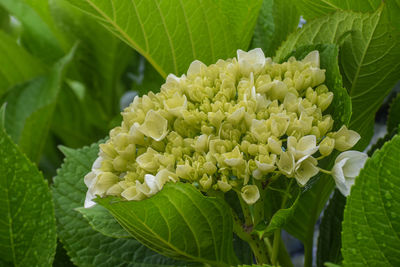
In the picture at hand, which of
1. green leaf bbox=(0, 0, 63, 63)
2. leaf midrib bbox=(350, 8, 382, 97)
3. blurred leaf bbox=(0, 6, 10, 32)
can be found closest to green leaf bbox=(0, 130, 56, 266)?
leaf midrib bbox=(350, 8, 382, 97)

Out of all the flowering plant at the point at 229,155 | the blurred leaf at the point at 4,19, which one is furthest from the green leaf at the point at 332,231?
the blurred leaf at the point at 4,19

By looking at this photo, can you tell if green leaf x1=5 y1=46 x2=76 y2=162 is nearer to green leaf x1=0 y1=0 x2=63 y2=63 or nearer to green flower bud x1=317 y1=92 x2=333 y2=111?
green leaf x1=0 y1=0 x2=63 y2=63

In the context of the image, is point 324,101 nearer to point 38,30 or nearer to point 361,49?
point 361,49

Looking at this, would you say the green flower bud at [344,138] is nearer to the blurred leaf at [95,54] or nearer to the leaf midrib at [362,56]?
the leaf midrib at [362,56]

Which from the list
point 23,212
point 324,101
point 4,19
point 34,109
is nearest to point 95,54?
point 34,109

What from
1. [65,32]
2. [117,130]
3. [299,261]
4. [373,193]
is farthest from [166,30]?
[299,261]

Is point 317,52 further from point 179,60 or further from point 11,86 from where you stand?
point 11,86
